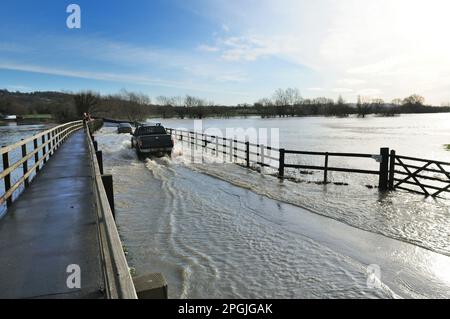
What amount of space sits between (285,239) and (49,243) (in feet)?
14.5

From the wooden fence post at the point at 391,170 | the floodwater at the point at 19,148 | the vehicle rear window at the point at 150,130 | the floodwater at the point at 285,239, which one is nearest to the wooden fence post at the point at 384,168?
the wooden fence post at the point at 391,170

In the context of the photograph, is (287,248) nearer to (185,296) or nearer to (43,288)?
(185,296)

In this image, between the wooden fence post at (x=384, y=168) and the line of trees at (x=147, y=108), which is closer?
the wooden fence post at (x=384, y=168)

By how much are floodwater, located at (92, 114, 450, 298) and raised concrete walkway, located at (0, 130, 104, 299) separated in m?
1.17

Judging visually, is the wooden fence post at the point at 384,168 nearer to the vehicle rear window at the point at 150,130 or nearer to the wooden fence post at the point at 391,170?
the wooden fence post at the point at 391,170

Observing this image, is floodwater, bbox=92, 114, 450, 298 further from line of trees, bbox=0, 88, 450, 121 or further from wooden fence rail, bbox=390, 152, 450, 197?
line of trees, bbox=0, 88, 450, 121

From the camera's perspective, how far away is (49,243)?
4926 mm

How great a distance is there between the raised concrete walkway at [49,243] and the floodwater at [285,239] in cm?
117

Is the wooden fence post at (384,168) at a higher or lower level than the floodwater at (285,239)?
higher

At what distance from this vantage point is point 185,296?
4.96 m

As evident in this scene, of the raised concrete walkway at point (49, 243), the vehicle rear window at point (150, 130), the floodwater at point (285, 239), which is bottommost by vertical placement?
the floodwater at point (285, 239)

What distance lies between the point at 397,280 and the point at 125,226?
5.60 meters

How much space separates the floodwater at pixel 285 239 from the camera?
5.33m

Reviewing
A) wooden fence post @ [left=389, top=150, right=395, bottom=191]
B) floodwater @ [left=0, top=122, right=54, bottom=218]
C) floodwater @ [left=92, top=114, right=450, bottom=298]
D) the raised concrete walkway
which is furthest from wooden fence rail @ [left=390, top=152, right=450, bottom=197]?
floodwater @ [left=0, top=122, right=54, bottom=218]
